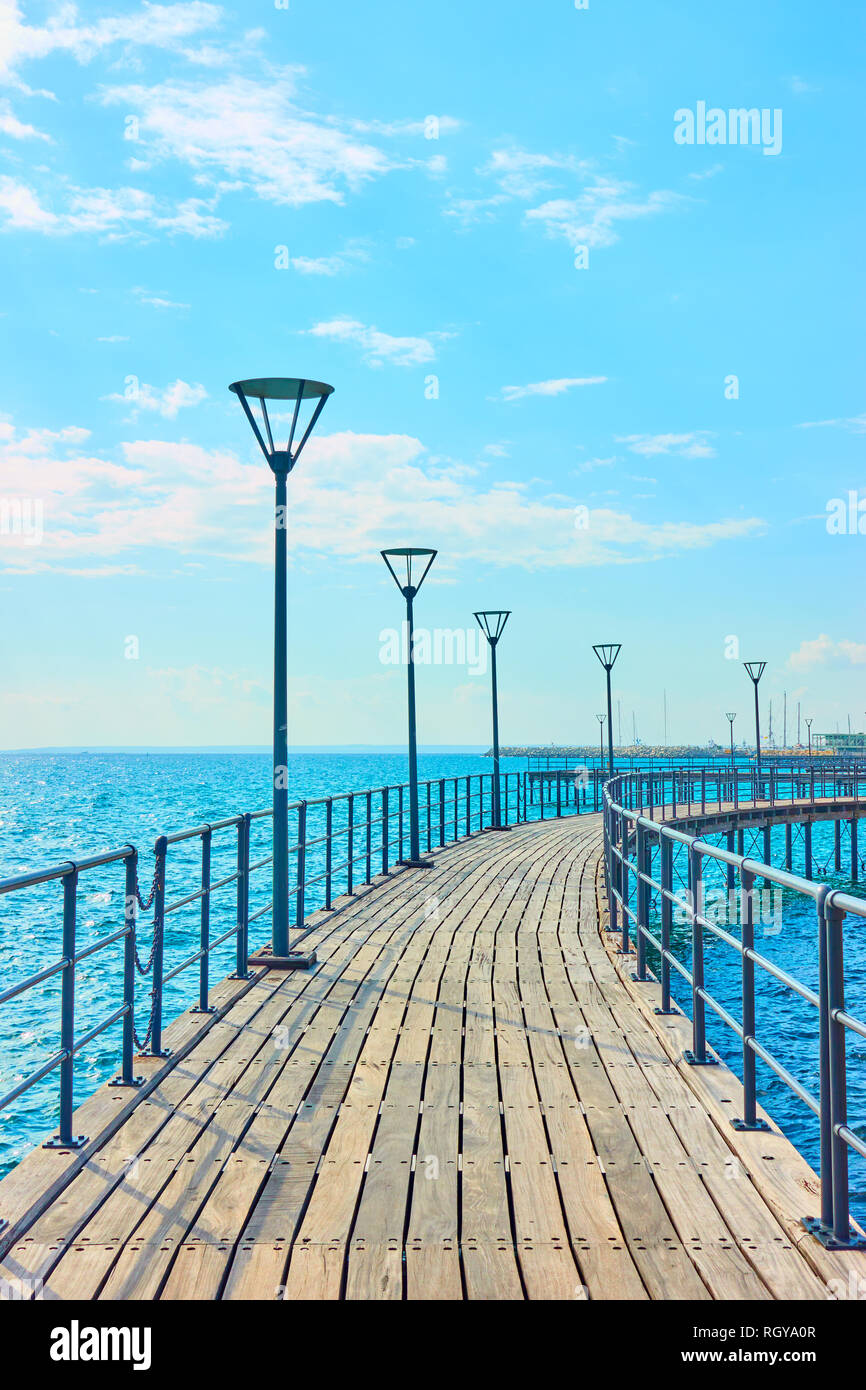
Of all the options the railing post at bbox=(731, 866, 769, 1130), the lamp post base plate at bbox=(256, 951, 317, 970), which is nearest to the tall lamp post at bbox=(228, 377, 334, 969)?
the lamp post base plate at bbox=(256, 951, 317, 970)

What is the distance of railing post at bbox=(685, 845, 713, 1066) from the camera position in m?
4.81

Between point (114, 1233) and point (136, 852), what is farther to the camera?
point (136, 852)

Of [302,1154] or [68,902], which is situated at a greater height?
[68,902]

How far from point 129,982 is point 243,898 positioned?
2394 mm

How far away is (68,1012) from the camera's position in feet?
13.4

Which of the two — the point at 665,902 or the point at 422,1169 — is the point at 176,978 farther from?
the point at 422,1169

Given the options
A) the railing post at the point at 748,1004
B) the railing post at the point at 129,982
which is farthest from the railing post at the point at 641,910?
the railing post at the point at 129,982

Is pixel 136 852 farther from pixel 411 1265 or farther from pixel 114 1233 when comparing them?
pixel 411 1265

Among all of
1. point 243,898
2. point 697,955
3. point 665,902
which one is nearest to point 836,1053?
point 697,955

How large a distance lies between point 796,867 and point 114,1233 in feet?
129

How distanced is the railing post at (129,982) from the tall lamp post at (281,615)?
2601 millimetres

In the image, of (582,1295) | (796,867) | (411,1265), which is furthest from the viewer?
(796,867)
